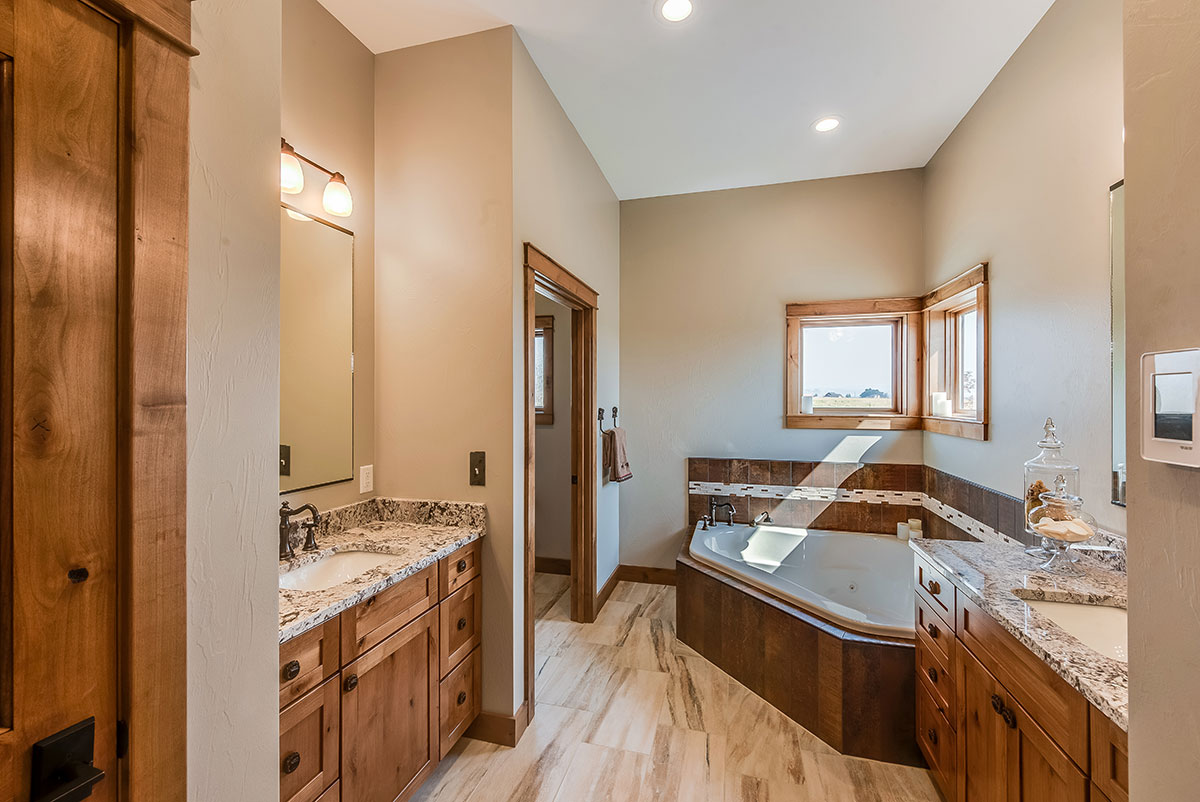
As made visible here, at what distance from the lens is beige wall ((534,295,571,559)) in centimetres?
422

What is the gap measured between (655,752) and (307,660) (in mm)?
1439

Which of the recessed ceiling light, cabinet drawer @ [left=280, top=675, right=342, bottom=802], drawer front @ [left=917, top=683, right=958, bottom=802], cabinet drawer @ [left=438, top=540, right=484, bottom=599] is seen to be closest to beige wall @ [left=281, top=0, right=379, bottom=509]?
cabinet drawer @ [left=438, top=540, right=484, bottom=599]

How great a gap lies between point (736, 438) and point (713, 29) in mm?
2527

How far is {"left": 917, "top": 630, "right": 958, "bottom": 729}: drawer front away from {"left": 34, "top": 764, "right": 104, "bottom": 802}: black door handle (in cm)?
206

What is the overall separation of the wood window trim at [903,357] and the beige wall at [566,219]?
131 cm

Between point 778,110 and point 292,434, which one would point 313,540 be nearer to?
point 292,434

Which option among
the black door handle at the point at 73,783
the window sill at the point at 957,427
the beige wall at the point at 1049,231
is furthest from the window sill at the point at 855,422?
the black door handle at the point at 73,783

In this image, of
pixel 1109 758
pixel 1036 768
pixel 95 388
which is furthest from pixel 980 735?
pixel 95 388

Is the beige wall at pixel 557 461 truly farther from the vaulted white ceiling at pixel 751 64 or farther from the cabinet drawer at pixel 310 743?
the cabinet drawer at pixel 310 743

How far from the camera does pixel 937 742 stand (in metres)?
1.76

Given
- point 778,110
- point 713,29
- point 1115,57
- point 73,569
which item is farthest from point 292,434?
point 1115,57

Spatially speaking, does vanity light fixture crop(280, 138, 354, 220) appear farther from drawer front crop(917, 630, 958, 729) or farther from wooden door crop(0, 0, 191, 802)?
drawer front crop(917, 630, 958, 729)

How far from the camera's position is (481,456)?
2125 mm

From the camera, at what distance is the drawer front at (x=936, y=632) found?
166 cm
